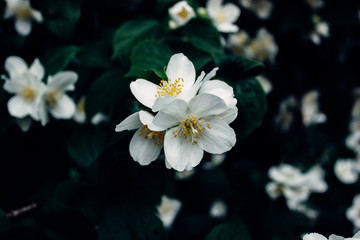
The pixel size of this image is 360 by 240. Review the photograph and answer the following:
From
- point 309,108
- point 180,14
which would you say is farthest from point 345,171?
point 180,14

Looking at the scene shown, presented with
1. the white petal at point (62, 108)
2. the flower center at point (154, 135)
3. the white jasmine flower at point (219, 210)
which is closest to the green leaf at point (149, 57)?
the flower center at point (154, 135)

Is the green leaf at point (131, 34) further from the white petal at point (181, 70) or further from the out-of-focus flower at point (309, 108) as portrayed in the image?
the out-of-focus flower at point (309, 108)

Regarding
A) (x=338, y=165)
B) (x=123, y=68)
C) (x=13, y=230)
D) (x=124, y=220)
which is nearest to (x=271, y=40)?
(x=338, y=165)

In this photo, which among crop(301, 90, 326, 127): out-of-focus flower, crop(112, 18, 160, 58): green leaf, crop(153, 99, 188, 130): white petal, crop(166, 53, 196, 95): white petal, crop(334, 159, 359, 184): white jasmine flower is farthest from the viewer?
crop(301, 90, 326, 127): out-of-focus flower

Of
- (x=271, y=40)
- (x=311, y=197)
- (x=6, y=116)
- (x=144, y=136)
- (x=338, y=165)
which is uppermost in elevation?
(x=144, y=136)

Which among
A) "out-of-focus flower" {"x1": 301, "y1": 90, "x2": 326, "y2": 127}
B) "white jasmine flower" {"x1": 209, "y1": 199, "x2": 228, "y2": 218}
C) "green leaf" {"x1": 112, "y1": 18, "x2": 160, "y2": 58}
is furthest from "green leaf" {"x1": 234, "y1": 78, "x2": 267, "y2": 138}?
"out-of-focus flower" {"x1": 301, "y1": 90, "x2": 326, "y2": 127}

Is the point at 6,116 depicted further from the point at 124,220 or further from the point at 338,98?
the point at 338,98

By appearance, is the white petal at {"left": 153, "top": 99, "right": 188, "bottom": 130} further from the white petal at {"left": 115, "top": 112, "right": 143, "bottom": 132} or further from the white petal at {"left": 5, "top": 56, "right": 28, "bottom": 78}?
the white petal at {"left": 5, "top": 56, "right": 28, "bottom": 78}

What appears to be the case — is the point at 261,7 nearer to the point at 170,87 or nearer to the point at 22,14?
the point at 22,14

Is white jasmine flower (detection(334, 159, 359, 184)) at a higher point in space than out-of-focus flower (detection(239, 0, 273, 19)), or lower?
lower
